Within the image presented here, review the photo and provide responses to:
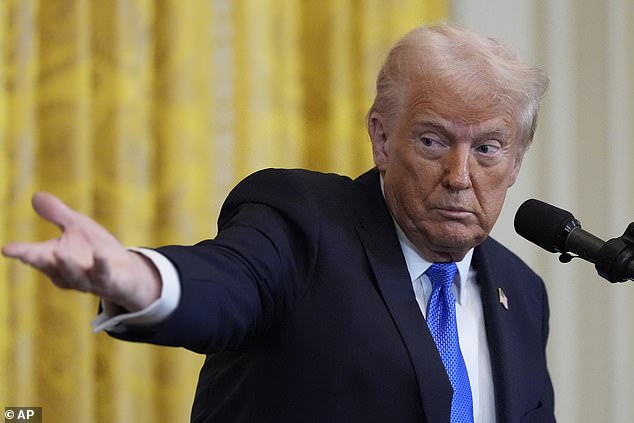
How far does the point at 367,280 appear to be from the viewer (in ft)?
5.01

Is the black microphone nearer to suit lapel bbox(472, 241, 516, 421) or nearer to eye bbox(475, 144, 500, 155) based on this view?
eye bbox(475, 144, 500, 155)

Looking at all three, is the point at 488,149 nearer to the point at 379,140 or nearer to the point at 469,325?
the point at 379,140

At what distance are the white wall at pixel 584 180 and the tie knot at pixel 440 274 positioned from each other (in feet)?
3.95

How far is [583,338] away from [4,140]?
164 cm

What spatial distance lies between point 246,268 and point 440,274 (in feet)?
1.43

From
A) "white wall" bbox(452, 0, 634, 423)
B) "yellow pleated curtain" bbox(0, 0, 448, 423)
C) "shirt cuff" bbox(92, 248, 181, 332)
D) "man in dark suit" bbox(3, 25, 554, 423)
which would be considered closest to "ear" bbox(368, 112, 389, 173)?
"man in dark suit" bbox(3, 25, 554, 423)

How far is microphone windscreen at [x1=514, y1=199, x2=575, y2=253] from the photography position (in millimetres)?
1356

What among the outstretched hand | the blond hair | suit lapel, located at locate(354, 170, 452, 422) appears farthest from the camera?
the blond hair

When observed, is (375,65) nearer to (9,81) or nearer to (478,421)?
(9,81)

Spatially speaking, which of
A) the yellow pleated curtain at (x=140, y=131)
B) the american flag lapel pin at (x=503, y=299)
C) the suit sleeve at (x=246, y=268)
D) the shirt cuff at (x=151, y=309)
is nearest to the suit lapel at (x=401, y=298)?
the suit sleeve at (x=246, y=268)

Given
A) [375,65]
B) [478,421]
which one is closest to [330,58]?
[375,65]

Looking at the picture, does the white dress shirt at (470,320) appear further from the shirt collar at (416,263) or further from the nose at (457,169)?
the nose at (457,169)

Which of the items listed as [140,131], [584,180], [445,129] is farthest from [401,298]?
[584,180]

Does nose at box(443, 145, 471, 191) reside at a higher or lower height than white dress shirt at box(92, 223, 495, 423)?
higher
